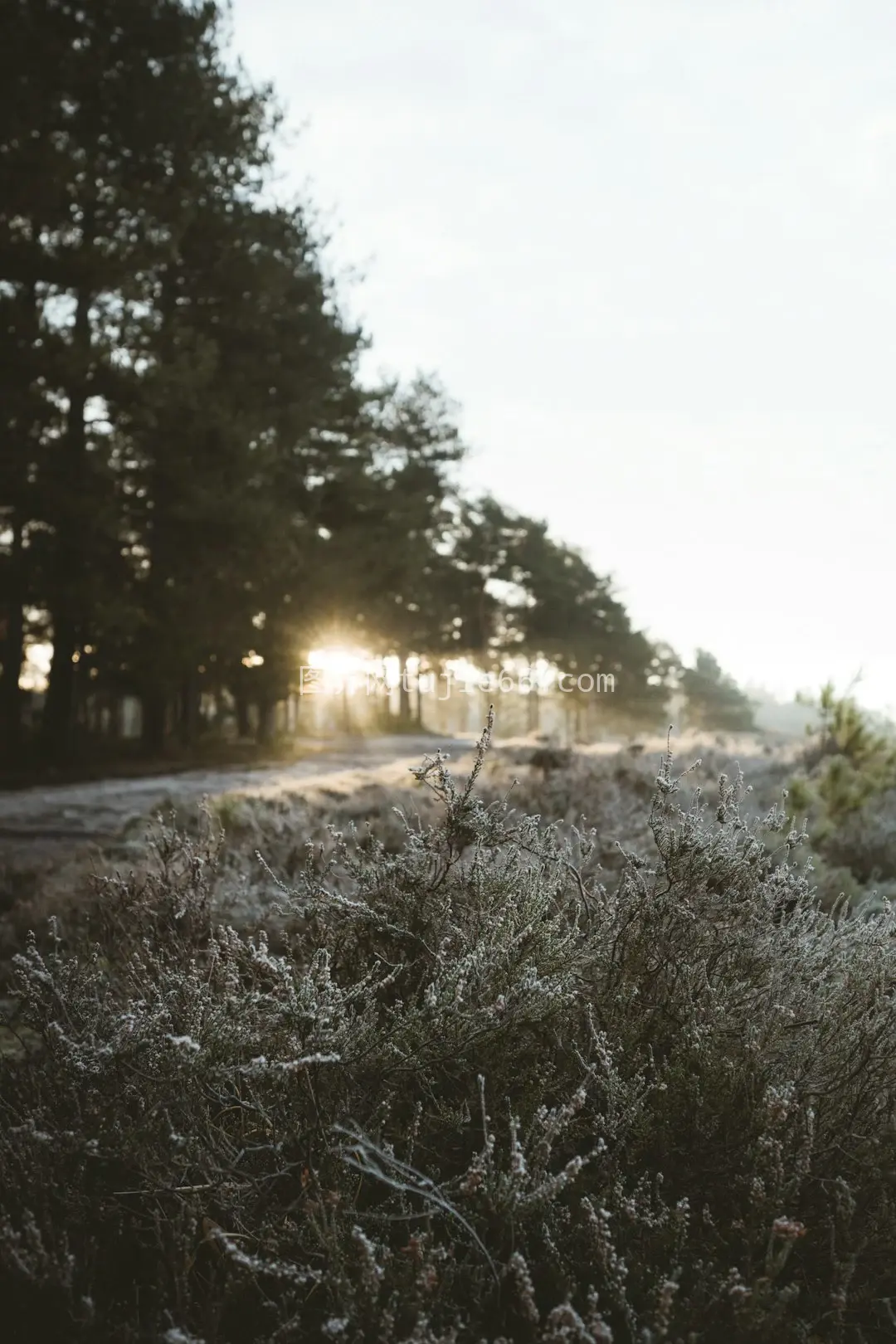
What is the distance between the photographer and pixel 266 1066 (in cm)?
171

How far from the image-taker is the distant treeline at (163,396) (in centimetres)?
1473

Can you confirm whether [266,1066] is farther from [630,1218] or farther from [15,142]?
[15,142]

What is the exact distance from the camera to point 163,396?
1545 centimetres

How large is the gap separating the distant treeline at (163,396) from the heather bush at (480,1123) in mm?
13614

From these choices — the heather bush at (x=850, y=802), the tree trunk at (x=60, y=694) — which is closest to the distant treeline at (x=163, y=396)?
the tree trunk at (x=60, y=694)

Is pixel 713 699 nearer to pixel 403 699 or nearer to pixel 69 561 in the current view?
pixel 403 699

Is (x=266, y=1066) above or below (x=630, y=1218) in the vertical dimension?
above

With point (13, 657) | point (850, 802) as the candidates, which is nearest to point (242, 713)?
point (13, 657)

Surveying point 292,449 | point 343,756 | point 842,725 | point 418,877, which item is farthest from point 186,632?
point 418,877

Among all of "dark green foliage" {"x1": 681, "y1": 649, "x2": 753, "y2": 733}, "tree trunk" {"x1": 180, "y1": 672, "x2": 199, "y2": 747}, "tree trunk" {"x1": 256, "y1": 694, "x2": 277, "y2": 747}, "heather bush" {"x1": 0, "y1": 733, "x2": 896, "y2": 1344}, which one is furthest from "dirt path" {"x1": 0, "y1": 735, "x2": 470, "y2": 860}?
"dark green foliage" {"x1": 681, "y1": 649, "x2": 753, "y2": 733}

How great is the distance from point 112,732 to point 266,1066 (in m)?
28.3

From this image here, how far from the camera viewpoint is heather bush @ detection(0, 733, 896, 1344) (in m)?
1.58

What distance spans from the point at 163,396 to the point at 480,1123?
15.2 meters

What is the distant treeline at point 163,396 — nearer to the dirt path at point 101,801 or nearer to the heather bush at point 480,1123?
the dirt path at point 101,801
